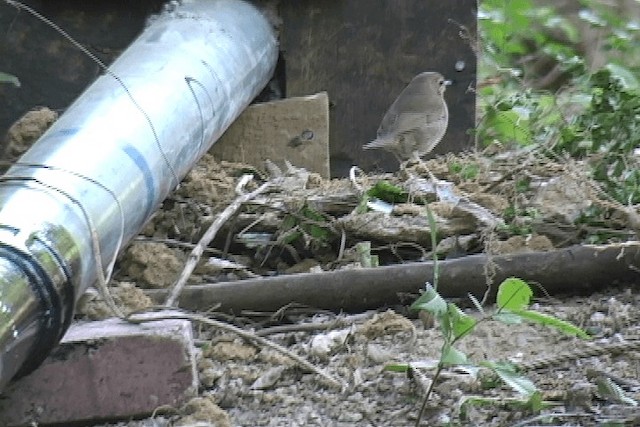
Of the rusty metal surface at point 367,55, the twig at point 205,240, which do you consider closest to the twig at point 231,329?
the twig at point 205,240

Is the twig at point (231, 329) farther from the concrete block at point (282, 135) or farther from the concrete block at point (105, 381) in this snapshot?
the concrete block at point (282, 135)

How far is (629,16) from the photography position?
732cm

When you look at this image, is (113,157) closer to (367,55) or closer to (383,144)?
(383,144)

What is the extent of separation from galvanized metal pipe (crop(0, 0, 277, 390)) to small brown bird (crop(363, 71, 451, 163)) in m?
0.41

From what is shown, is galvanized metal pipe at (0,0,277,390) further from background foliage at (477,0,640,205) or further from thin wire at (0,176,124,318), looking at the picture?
background foliage at (477,0,640,205)

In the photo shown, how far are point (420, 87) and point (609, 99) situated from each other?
0.69m

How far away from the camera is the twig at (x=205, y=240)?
2.60 meters

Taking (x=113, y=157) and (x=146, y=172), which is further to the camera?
(x=146, y=172)

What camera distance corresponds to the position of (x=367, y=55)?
404cm

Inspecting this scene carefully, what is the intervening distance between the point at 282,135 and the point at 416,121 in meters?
0.44

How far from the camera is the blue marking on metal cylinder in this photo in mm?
2514

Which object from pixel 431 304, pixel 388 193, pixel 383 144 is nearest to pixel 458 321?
pixel 431 304

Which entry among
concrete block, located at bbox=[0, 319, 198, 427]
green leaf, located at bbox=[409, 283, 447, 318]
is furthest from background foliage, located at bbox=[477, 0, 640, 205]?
concrete block, located at bbox=[0, 319, 198, 427]

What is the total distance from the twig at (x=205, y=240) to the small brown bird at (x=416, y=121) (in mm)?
539
